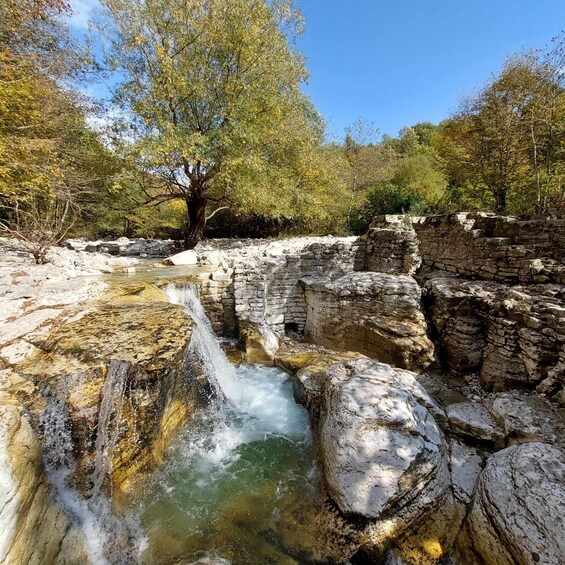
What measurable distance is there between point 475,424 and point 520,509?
4.30 feet

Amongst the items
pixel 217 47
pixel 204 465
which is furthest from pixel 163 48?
pixel 204 465

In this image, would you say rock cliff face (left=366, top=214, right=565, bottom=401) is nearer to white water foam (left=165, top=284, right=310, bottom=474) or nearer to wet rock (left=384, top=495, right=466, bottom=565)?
wet rock (left=384, top=495, right=466, bottom=565)

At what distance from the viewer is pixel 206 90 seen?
8680 mm

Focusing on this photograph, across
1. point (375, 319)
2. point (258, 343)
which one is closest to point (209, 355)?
point (258, 343)

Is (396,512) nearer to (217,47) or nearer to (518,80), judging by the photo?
(217,47)

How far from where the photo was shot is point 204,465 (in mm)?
3164

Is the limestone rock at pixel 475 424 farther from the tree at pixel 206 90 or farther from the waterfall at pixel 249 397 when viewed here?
the tree at pixel 206 90

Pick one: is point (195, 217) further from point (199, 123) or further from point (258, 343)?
point (258, 343)

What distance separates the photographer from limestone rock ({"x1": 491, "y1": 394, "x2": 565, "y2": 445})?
281 centimetres

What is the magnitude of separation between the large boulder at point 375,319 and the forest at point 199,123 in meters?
5.16

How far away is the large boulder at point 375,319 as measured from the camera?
15.4 feet

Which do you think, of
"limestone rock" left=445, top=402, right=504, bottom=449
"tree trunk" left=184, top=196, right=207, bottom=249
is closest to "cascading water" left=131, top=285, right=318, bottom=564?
"limestone rock" left=445, top=402, right=504, bottom=449

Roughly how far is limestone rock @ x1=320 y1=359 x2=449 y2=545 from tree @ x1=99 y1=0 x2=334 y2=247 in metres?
7.54

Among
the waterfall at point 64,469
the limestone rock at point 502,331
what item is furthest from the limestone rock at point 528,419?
the waterfall at point 64,469
